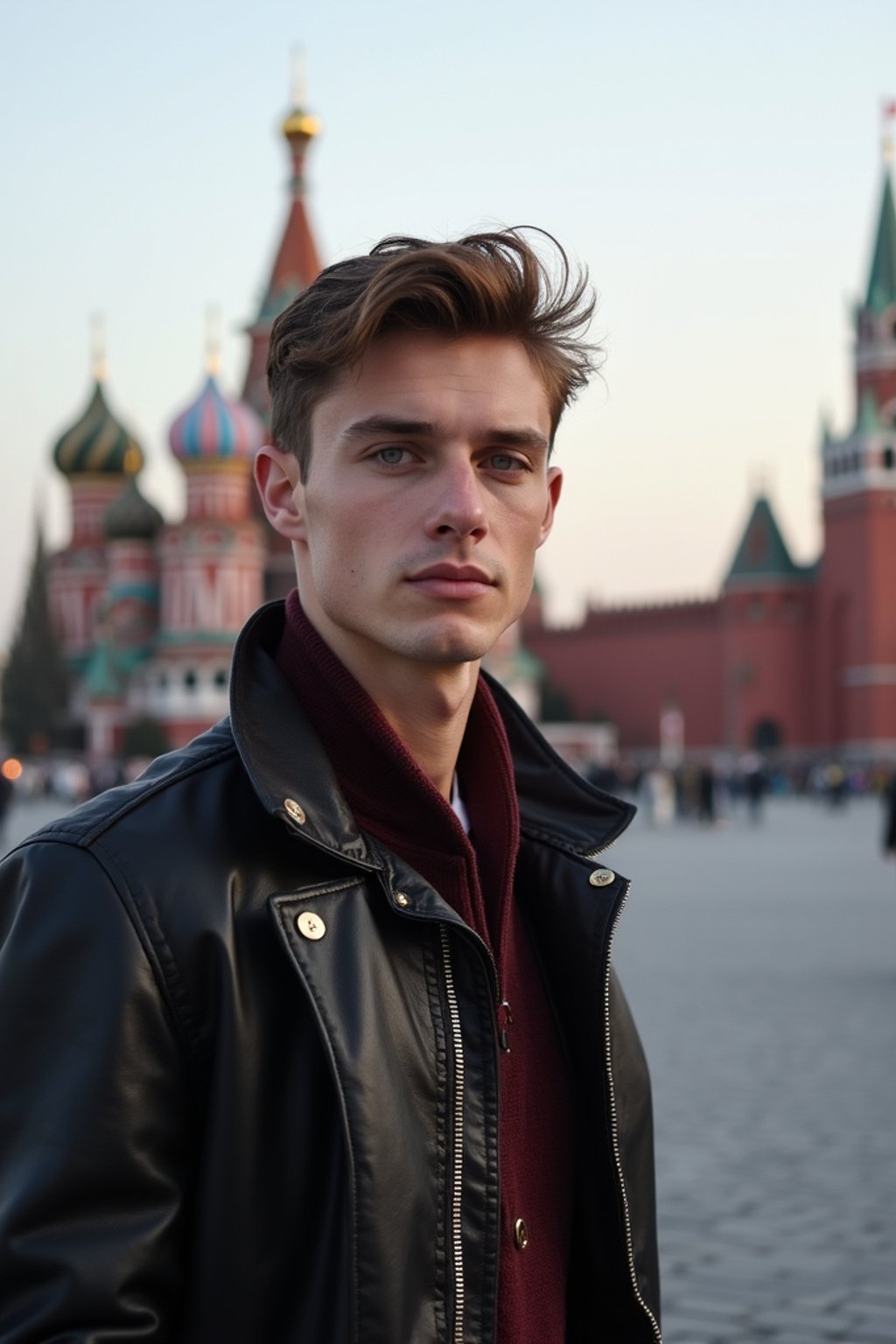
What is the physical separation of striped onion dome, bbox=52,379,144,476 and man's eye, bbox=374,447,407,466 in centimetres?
5771

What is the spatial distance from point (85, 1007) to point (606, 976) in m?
0.61

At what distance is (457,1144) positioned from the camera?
152cm

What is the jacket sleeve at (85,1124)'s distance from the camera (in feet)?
4.36

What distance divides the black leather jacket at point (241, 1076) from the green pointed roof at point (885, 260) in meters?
61.3

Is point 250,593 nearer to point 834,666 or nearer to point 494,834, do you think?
point 834,666

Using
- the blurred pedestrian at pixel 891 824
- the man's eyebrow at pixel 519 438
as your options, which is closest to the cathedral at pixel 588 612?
the blurred pedestrian at pixel 891 824

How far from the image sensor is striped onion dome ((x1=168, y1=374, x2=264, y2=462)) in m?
50.2

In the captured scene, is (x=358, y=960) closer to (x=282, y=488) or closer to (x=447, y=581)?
(x=447, y=581)

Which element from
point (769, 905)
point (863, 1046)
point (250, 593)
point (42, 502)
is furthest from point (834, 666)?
point (863, 1046)

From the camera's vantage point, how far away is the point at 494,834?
5.99 ft

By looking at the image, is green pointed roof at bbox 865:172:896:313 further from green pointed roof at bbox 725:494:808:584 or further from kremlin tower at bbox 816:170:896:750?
green pointed roof at bbox 725:494:808:584

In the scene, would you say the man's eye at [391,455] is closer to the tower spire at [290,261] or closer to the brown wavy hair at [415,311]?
the brown wavy hair at [415,311]

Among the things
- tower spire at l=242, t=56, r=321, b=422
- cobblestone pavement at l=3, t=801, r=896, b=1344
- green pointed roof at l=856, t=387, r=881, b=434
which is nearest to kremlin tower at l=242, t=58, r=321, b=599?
tower spire at l=242, t=56, r=321, b=422

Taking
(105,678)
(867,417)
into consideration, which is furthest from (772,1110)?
(867,417)
